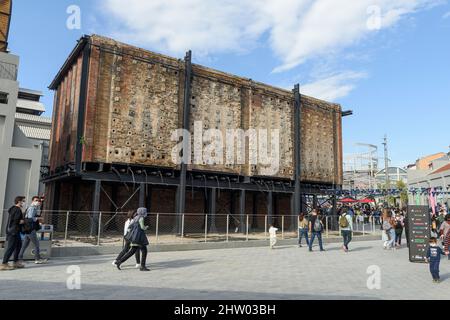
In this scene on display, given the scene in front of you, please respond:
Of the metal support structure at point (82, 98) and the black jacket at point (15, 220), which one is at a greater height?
the metal support structure at point (82, 98)

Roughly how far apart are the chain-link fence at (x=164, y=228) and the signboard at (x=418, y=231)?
24.6 ft

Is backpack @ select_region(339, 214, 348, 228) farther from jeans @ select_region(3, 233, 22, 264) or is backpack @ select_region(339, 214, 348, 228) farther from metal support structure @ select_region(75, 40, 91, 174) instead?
metal support structure @ select_region(75, 40, 91, 174)

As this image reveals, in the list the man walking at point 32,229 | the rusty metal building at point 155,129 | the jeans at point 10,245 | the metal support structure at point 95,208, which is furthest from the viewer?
the rusty metal building at point 155,129

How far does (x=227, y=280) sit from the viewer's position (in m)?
8.55

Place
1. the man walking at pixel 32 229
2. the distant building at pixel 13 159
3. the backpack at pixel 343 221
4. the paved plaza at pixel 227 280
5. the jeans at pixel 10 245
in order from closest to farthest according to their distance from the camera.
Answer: the paved plaza at pixel 227 280
the jeans at pixel 10 245
the man walking at pixel 32 229
the distant building at pixel 13 159
the backpack at pixel 343 221

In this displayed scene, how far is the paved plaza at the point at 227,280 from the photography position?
23.0 feet

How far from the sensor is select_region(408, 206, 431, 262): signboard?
493 inches

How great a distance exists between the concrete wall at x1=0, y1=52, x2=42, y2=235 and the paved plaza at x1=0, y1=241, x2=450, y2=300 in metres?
4.74

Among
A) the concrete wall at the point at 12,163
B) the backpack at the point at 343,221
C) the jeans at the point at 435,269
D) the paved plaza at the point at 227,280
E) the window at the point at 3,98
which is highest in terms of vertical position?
the window at the point at 3,98

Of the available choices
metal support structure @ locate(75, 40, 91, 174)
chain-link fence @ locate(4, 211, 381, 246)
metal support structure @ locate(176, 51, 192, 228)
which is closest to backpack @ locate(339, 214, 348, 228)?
chain-link fence @ locate(4, 211, 381, 246)

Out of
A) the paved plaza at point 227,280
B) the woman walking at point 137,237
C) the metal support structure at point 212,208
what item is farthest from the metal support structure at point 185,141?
the woman walking at point 137,237

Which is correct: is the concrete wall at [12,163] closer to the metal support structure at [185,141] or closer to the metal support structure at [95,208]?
the metal support structure at [95,208]

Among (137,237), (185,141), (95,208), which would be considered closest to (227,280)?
(137,237)
